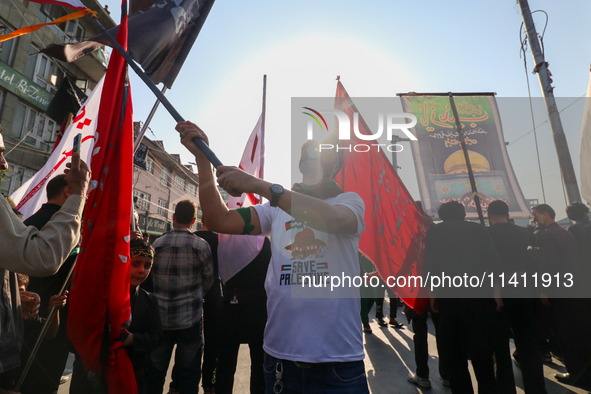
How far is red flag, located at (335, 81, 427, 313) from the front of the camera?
3449 millimetres

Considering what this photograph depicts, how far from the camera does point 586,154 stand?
315 centimetres

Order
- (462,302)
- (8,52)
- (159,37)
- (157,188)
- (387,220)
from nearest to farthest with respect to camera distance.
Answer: (159,37) < (462,302) < (387,220) < (8,52) < (157,188)

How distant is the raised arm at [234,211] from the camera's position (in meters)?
1.45

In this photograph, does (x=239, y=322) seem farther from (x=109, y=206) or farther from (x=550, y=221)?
(x=550, y=221)

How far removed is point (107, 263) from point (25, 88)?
1715cm

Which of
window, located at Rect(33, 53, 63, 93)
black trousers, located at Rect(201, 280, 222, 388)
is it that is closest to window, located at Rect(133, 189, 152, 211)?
window, located at Rect(33, 53, 63, 93)

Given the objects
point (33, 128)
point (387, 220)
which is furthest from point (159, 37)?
point (33, 128)

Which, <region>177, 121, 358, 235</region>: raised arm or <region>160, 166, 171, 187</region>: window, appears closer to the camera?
<region>177, 121, 358, 235</region>: raised arm

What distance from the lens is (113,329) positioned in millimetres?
1721

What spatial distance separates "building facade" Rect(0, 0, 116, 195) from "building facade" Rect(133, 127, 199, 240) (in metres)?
7.98

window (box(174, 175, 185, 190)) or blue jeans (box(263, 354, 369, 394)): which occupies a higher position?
window (box(174, 175, 185, 190))

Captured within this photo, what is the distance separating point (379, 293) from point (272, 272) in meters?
5.89

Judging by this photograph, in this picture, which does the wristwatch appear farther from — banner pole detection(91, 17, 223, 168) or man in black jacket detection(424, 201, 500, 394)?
man in black jacket detection(424, 201, 500, 394)

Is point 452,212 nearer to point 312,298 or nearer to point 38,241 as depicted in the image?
point 312,298
